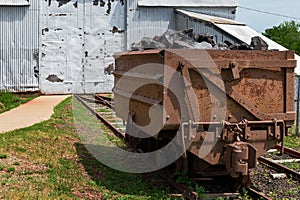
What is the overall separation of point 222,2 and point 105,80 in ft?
25.8

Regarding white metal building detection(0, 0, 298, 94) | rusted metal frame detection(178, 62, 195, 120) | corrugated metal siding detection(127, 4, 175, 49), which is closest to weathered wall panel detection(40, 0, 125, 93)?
white metal building detection(0, 0, 298, 94)

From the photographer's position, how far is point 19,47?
24.9m

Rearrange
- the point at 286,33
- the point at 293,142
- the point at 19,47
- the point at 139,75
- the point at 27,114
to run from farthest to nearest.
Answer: the point at 286,33 < the point at 19,47 < the point at 27,114 < the point at 293,142 < the point at 139,75

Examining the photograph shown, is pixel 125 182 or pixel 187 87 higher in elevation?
pixel 187 87

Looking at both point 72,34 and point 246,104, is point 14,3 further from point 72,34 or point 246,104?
point 246,104

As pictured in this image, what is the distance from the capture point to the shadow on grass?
725 centimetres

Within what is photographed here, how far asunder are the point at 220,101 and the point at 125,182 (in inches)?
82.4

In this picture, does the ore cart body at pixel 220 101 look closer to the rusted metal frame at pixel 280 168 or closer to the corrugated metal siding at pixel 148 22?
the rusted metal frame at pixel 280 168

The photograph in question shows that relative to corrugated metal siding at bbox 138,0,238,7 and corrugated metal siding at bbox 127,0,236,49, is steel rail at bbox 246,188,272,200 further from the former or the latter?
corrugated metal siding at bbox 138,0,238,7

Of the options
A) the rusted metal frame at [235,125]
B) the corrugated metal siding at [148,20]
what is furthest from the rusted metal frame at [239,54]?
the corrugated metal siding at [148,20]

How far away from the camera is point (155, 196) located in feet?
23.2

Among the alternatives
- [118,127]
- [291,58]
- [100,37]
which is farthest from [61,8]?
[291,58]

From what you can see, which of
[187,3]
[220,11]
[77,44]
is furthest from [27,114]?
[220,11]

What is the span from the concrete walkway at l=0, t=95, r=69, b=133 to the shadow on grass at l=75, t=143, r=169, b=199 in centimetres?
473
